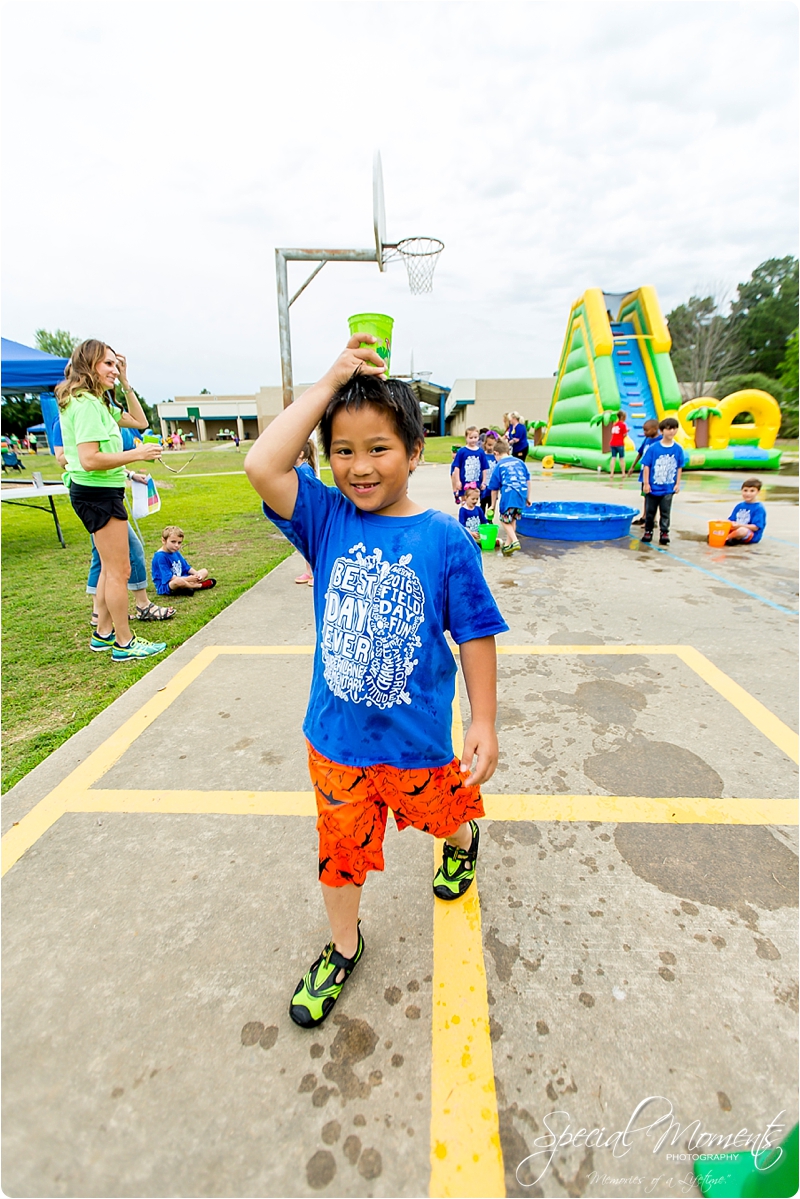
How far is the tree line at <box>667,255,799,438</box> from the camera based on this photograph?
43500 mm

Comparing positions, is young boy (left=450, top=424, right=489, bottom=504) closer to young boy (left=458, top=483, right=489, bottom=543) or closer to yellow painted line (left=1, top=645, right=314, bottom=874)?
young boy (left=458, top=483, right=489, bottom=543)

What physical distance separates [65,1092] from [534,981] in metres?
1.25

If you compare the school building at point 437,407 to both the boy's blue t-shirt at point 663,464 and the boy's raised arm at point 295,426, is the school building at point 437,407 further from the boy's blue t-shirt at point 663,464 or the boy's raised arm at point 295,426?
the boy's raised arm at point 295,426

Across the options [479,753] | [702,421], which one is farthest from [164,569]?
[702,421]

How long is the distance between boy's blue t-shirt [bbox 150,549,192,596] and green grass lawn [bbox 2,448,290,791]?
216 mm

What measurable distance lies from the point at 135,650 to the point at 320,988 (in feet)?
9.72

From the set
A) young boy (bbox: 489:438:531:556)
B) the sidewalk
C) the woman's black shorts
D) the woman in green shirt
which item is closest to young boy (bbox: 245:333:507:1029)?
the sidewalk

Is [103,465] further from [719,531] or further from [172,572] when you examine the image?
[719,531]

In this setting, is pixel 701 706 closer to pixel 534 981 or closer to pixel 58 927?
pixel 534 981

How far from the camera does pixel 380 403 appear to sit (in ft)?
4.32

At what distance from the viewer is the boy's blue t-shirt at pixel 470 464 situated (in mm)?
7016

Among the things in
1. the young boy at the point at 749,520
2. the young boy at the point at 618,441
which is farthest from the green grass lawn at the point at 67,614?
the young boy at the point at 618,441

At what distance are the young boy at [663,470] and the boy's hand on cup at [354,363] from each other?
6.47 m

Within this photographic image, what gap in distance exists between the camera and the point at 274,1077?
1.35 meters
